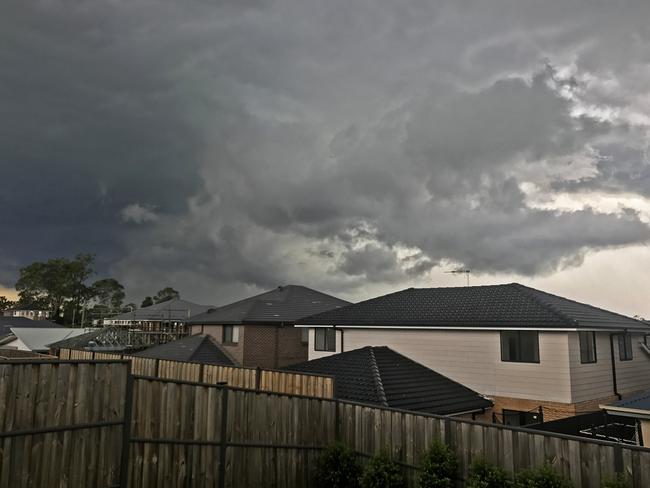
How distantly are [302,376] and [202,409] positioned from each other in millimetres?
4322

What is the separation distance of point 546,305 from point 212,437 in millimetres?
14299

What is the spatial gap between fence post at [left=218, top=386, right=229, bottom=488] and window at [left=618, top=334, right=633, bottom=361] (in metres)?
17.7

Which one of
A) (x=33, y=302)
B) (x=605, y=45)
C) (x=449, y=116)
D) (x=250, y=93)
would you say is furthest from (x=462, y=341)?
(x=33, y=302)

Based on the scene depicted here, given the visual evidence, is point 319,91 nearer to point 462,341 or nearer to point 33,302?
point 462,341

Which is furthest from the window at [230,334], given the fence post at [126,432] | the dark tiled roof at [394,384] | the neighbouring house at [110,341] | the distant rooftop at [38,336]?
the fence post at [126,432]

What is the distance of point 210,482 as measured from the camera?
28.0 feet

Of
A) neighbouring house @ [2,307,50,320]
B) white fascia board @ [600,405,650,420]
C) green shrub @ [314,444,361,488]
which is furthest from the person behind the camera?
neighbouring house @ [2,307,50,320]

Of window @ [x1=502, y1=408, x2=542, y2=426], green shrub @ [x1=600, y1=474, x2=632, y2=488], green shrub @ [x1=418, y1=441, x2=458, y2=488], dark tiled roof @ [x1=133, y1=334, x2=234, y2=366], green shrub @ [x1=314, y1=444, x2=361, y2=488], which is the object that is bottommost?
window @ [x1=502, y1=408, x2=542, y2=426]

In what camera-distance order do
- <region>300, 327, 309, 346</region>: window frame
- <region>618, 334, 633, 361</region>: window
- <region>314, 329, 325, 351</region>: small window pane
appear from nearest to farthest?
<region>618, 334, 633, 361</region>: window → <region>314, 329, 325, 351</region>: small window pane → <region>300, 327, 309, 346</region>: window frame

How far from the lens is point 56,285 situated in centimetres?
8800

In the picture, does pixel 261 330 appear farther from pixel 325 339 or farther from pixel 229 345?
pixel 325 339

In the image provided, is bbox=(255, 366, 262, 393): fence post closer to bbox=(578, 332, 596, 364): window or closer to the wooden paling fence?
the wooden paling fence

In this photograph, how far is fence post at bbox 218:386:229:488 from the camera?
8.64 metres

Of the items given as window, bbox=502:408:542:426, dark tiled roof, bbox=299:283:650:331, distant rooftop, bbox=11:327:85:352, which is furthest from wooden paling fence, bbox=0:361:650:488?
distant rooftop, bbox=11:327:85:352
